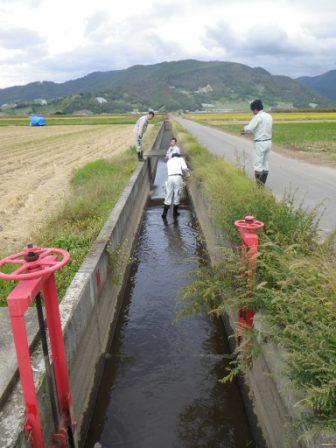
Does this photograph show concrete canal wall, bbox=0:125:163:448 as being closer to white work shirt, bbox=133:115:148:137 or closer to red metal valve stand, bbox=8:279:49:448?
red metal valve stand, bbox=8:279:49:448

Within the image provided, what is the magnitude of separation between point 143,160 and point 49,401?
42.5 ft

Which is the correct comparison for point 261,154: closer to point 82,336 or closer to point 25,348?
point 82,336

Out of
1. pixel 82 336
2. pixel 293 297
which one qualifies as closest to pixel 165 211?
pixel 82 336

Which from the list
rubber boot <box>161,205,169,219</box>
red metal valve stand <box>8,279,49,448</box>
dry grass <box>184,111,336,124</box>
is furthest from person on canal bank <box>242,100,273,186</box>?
dry grass <box>184,111,336,124</box>

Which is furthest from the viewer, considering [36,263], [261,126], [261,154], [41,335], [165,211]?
[165,211]

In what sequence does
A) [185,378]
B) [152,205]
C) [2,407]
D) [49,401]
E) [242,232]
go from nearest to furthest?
1. [2,407]
2. [49,401]
3. [242,232]
4. [185,378]
5. [152,205]

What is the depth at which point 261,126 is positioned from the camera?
8641 mm

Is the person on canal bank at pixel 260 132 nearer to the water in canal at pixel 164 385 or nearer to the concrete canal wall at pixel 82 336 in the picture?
the water in canal at pixel 164 385

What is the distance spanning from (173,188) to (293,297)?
8.59 m

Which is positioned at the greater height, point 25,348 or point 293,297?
point 25,348

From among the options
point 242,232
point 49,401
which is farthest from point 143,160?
point 49,401

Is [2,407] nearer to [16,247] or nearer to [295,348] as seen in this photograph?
[295,348]

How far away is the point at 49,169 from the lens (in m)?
18.6

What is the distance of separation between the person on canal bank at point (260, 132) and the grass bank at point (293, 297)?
8.52 ft
